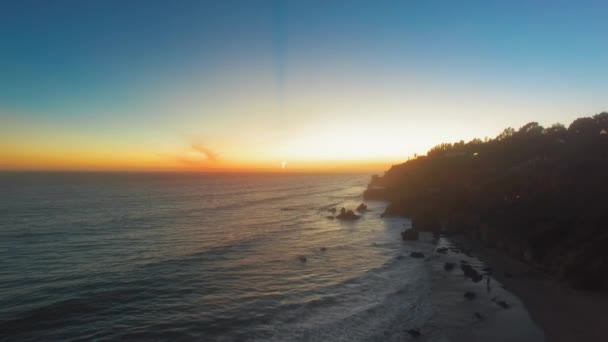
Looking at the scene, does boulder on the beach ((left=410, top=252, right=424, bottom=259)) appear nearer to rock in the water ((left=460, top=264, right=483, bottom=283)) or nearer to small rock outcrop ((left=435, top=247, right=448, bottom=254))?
small rock outcrop ((left=435, top=247, right=448, bottom=254))

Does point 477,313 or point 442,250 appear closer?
point 477,313

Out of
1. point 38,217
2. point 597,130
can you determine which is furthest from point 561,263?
point 38,217

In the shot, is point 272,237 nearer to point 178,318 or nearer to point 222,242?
point 222,242

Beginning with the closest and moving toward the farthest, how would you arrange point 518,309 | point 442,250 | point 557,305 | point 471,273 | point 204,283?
1. point 557,305
2. point 518,309
3. point 471,273
4. point 204,283
5. point 442,250

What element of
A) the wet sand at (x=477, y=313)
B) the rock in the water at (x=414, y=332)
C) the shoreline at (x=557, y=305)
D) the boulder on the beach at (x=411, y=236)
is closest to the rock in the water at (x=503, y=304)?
the wet sand at (x=477, y=313)

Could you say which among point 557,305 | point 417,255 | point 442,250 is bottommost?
point 417,255

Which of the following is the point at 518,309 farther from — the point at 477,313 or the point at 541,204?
the point at 541,204

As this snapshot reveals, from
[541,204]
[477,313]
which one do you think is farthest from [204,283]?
[541,204]

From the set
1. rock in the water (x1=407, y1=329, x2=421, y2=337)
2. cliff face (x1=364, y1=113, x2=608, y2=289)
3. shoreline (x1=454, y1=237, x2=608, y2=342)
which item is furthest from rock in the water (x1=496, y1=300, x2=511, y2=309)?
rock in the water (x1=407, y1=329, x2=421, y2=337)
